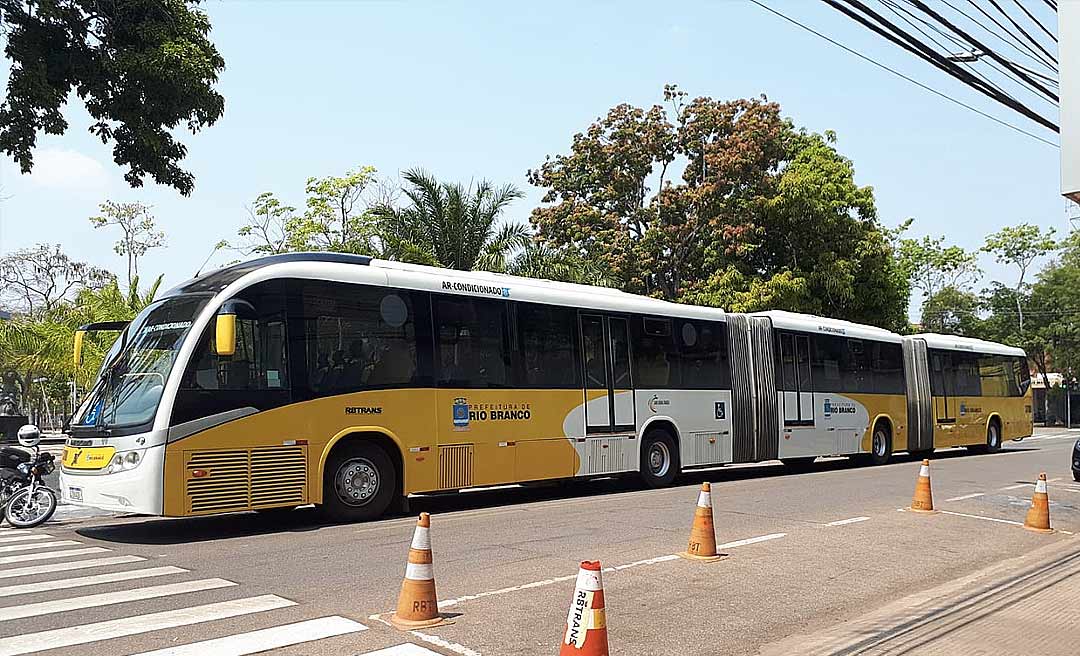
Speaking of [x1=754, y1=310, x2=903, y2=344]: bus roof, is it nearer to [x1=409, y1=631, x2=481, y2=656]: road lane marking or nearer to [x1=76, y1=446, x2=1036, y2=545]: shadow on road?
[x1=76, y1=446, x2=1036, y2=545]: shadow on road

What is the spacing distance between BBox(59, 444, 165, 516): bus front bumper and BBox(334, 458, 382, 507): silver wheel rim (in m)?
2.42

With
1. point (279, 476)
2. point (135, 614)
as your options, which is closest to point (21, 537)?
point (279, 476)

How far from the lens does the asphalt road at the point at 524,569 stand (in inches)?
289

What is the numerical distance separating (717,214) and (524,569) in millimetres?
29546

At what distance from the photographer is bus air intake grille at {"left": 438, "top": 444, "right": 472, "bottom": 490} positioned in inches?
567

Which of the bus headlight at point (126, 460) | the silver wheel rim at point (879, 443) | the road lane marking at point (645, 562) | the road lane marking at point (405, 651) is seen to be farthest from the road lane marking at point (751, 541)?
the silver wheel rim at point (879, 443)

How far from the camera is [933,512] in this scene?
586 inches

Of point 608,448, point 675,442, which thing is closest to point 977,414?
point 675,442

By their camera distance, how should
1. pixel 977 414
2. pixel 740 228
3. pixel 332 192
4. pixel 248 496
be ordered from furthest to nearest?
1. pixel 332 192
2. pixel 740 228
3. pixel 977 414
4. pixel 248 496

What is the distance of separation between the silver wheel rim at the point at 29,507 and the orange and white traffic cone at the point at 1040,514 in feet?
44.5

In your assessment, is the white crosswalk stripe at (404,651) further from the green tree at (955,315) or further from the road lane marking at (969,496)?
the green tree at (955,315)

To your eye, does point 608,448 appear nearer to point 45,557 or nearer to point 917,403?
point 45,557

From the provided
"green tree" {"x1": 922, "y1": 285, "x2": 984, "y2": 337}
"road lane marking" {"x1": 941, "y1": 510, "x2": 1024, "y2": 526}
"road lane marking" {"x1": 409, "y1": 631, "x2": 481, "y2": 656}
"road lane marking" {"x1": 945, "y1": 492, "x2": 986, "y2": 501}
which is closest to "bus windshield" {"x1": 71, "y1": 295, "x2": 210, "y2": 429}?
"road lane marking" {"x1": 409, "y1": 631, "x2": 481, "y2": 656}

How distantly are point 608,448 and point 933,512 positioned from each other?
5.32 metres
